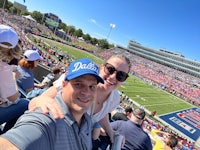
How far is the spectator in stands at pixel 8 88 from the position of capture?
215 cm

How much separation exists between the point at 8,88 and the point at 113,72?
1297 millimetres

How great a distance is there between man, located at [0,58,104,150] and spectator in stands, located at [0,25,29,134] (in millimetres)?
727

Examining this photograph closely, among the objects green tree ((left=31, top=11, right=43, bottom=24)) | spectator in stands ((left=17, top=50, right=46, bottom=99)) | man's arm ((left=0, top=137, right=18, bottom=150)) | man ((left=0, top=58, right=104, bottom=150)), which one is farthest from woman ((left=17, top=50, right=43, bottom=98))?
green tree ((left=31, top=11, right=43, bottom=24))

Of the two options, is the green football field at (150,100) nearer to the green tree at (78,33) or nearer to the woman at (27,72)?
the woman at (27,72)

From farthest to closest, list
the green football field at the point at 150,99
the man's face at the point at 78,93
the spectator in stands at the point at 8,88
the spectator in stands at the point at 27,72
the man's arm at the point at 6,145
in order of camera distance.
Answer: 1. the green football field at the point at 150,99
2. the spectator in stands at the point at 27,72
3. the spectator in stands at the point at 8,88
4. the man's face at the point at 78,93
5. the man's arm at the point at 6,145

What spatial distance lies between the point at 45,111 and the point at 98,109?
1.49 metres

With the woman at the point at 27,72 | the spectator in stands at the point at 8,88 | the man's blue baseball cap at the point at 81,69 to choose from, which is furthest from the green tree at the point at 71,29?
the man's blue baseball cap at the point at 81,69

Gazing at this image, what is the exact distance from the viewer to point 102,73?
293 cm

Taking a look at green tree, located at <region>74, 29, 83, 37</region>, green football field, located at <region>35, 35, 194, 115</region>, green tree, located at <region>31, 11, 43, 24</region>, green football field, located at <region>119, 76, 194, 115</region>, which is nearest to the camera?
green football field, located at <region>119, 76, 194, 115</region>

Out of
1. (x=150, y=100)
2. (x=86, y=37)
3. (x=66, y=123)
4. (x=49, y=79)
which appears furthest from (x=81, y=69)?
(x=86, y=37)

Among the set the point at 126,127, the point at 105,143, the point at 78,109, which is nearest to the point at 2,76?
the point at 78,109

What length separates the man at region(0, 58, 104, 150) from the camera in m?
1.09

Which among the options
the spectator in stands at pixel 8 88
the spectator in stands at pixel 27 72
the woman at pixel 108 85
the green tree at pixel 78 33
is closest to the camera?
the spectator in stands at pixel 8 88

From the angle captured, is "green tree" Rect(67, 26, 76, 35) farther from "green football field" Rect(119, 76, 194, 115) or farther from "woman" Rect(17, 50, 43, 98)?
"woman" Rect(17, 50, 43, 98)
